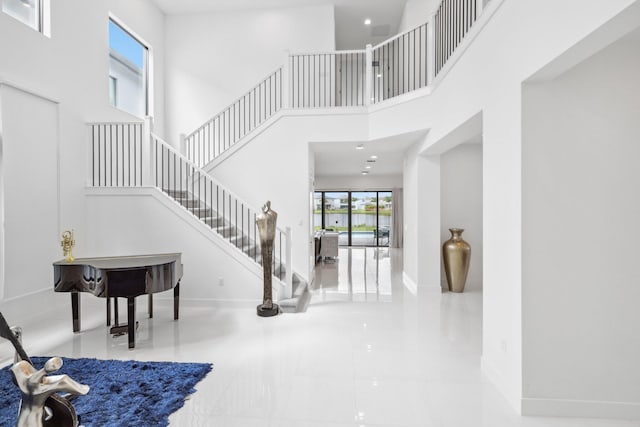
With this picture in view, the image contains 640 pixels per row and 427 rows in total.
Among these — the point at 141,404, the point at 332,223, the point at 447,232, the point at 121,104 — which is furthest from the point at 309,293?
the point at 332,223

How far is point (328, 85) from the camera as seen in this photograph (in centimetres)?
784

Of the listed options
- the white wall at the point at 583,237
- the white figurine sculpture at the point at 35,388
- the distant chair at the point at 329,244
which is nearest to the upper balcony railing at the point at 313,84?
the white wall at the point at 583,237

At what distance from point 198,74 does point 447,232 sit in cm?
670

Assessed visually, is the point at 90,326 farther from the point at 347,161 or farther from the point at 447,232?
the point at 347,161

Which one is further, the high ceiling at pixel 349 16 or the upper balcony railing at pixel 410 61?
the high ceiling at pixel 349 16

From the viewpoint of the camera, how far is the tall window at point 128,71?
22.1ft

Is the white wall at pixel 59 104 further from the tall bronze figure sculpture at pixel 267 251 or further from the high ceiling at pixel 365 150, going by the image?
the high ceiling at pixel 365 150

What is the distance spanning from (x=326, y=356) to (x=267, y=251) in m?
1.89

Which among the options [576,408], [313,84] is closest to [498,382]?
[576,408]

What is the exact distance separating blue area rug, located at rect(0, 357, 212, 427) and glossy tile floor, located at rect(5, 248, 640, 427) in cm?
13

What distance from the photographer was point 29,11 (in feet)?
16.0

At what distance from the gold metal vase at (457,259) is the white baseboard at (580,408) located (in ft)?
12.1

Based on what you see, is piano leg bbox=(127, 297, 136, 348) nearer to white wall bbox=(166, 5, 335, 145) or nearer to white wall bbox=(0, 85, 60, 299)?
white wall bbox=(0, 85, 60, 299)

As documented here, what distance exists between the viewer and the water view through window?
14.8m
